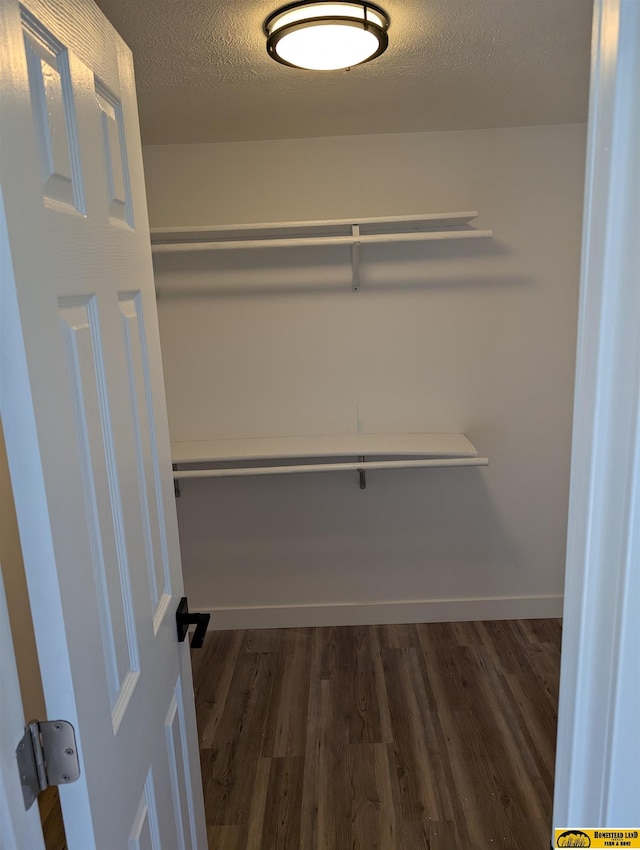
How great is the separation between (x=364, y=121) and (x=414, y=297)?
0.75 m

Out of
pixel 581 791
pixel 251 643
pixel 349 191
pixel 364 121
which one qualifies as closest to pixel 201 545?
pixel 251 643

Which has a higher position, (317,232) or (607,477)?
(317,232)

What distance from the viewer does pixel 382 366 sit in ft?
9.21

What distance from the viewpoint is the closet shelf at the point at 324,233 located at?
2.44 m

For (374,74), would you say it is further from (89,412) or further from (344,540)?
(344,540)

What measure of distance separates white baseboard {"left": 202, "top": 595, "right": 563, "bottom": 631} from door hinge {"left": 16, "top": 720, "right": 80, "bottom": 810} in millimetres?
2343

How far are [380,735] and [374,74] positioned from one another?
2.30 metres

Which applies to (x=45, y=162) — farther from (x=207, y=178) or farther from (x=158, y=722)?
(x=207, y=178)

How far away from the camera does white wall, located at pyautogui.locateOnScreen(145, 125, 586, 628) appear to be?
8.69 ft

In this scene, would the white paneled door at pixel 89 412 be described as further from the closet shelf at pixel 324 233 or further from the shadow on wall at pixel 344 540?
the shadow on wall at pixel 344 540

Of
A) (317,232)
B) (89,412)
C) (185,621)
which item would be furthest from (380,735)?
(317,232)

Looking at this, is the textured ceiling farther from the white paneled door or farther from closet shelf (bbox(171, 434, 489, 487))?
closet shelf (bbox(171, 434, 489, 487))

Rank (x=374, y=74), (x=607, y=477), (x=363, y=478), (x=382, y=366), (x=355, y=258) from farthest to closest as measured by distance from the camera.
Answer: (x=363, y=478) → (x=382, y=366) → (x=355, y=258) → (x=374, y=74) → (x=607, y=477)

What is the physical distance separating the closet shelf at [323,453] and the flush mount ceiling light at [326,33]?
4.82ft
